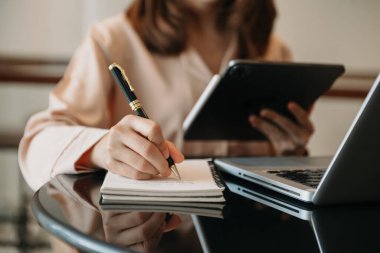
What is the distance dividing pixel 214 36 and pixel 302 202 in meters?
0.71

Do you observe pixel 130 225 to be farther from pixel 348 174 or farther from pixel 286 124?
pixel 286 124

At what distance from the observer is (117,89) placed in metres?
1.01

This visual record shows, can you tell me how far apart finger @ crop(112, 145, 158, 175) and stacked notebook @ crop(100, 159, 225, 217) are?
0.01 metres

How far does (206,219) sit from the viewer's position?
1.42 ft

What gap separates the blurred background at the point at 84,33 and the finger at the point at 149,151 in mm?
1294

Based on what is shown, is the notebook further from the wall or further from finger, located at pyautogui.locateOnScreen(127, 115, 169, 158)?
the wall

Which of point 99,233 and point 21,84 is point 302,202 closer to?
point 99,233

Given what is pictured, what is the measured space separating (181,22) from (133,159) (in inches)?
24.6

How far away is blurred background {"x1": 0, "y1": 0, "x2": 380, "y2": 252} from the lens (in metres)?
1.84

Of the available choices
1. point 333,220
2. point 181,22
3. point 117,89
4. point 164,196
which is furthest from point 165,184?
point 181,22

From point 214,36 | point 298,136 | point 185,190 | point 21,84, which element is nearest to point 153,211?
point 185,190

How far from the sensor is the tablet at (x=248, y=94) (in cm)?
75

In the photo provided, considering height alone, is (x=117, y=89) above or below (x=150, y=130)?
below

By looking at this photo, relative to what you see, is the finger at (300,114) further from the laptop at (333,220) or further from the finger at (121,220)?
the finger at (121,220)
